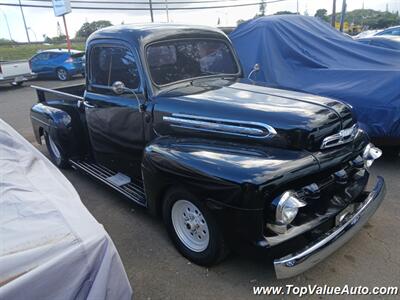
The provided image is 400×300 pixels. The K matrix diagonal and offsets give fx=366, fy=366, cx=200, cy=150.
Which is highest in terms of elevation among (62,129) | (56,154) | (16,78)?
(62,129)

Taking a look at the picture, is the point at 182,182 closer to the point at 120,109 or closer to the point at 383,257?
the point at 120,109

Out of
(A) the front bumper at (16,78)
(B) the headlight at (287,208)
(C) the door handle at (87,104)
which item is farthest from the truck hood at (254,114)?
(A) the front bumper at (16,78)

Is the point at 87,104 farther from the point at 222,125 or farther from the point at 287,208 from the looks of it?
the point at 287,208

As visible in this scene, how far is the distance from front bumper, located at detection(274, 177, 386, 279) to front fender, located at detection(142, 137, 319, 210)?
16.7 inches

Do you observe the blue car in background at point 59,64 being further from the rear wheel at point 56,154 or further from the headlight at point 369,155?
the headlight at point 369,155

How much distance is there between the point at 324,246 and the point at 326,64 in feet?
13.1

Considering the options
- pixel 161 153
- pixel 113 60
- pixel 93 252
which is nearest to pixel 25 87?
pixel 113 60

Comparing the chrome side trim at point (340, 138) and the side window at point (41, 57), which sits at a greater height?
the chrome side trim at point (340, 138)

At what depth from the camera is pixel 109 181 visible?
4.36m

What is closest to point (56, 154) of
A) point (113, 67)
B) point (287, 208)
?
point (113, 67)

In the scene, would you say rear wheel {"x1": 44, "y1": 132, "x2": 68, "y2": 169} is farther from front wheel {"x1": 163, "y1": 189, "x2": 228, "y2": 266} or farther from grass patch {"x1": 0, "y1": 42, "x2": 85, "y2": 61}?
grass patch {"x1": 0, "y1": 42, "x2": 85, "y2": 61}

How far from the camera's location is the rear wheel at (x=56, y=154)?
5.53 m

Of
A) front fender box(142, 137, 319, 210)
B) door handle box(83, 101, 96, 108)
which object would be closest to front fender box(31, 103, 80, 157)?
door handle box(83, 101, 96, 108)

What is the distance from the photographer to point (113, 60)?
418cm
